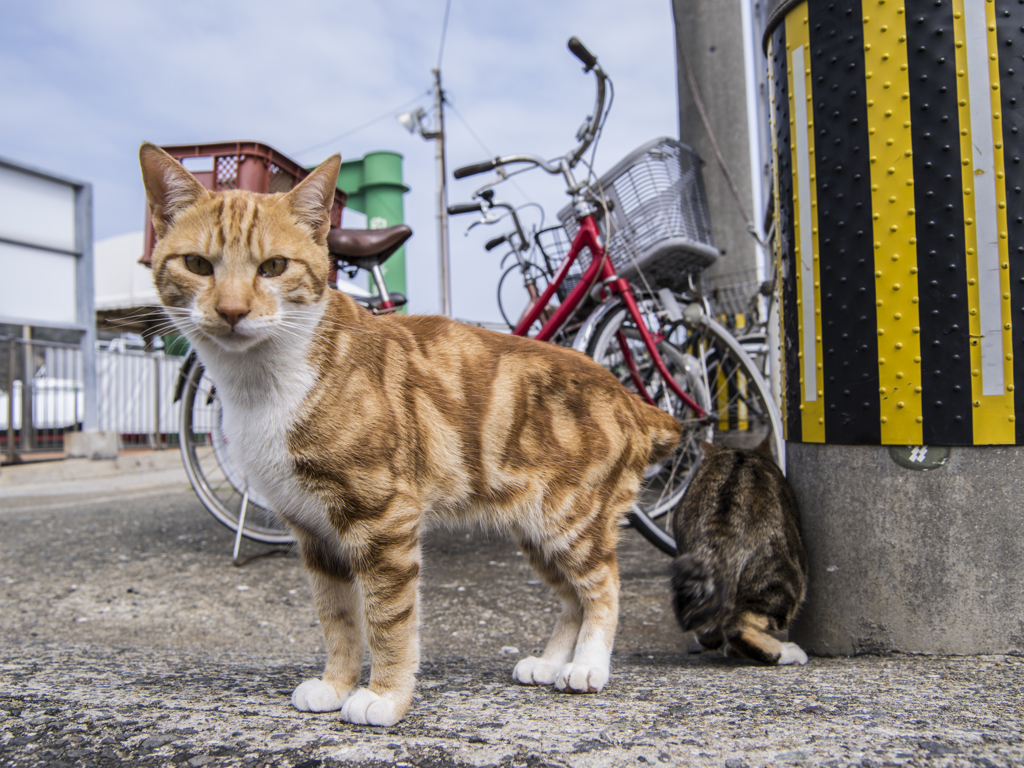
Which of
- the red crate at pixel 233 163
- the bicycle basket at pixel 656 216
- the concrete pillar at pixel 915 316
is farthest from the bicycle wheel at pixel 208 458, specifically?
the concrete pillar at pixel 915 316

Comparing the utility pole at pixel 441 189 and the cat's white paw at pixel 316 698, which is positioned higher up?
the utility pole at pixel 441 189

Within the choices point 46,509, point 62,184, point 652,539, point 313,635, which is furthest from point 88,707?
point 62,184

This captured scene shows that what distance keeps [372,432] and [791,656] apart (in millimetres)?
1475

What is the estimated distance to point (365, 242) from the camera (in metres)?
2.98

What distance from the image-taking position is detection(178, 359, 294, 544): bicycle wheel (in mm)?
3342

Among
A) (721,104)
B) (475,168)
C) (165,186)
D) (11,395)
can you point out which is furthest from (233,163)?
(11,395)

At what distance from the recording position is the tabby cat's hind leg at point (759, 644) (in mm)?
1982

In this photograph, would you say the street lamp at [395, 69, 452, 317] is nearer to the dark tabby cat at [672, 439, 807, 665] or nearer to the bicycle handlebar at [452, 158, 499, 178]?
the bicycle handlebar at [452, 158, 499, 178]

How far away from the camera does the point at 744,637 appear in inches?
79.7

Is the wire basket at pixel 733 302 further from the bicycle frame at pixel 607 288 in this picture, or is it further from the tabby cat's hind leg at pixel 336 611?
the tabby cat's hind leg at pixel 336 611

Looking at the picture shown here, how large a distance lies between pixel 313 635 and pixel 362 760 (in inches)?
65.1

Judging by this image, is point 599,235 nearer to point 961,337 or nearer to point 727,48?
point 961,337

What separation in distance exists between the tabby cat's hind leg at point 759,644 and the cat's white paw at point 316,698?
1.22 metres

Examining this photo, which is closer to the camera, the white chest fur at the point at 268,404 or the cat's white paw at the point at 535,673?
the white chest fur at the point at 268,404
